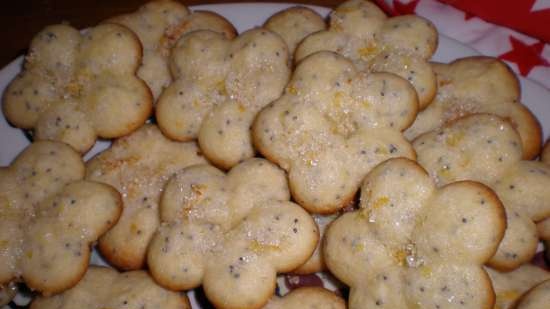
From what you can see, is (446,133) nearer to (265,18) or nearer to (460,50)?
(460,50)

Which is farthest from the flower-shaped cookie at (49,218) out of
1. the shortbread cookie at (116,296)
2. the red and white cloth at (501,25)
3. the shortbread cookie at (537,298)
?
the red and white cloth at (501,25)

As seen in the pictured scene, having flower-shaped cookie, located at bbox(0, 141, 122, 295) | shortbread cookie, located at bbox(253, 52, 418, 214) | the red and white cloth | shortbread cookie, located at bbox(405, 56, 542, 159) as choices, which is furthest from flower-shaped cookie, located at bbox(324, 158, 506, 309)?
the red and white cloth

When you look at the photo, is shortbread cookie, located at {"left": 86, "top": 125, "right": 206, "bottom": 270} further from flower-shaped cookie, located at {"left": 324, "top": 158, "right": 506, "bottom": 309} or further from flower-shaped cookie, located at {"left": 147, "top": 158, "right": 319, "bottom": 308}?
flower-shaped cookie, located at {"left": 324, "top": 158, "right": 506, "bottom": 309}

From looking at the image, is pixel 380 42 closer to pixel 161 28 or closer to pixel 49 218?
pixel 161 28

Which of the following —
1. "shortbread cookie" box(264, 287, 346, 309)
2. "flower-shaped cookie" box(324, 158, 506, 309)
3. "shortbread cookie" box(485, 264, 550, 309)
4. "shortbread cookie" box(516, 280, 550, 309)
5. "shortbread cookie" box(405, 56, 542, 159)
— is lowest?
"shortbread cookie" box(264, 287, 346, 309)

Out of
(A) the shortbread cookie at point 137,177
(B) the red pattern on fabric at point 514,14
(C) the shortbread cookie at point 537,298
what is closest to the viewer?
(C) the shortbread cookie at point 537,298

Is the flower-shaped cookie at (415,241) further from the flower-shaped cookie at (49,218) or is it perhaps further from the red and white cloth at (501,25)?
the red and white cloth at (501,25)
